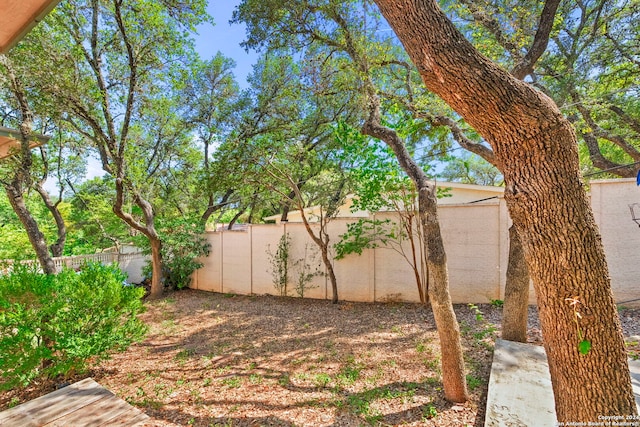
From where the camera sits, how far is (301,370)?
3346mm

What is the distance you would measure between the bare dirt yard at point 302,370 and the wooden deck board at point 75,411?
0.53 metres

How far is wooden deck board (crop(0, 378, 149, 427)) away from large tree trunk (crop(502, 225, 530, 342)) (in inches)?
150

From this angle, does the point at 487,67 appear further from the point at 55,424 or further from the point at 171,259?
the point at 171,259

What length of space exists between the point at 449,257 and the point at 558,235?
14.6ft

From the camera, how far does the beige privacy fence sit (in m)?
4.32

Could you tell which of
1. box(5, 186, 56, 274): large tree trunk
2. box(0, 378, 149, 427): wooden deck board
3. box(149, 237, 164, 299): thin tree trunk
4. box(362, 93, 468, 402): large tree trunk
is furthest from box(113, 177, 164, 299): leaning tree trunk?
box(362, 93, 468, 402): large tree trunk

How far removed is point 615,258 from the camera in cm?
435

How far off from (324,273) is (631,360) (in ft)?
15.8

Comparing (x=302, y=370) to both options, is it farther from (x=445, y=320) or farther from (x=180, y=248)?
(x=180, y=248)

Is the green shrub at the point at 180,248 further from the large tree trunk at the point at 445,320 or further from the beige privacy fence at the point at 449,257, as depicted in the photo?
the large tree trunk at the point at 445,320

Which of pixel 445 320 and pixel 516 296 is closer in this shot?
pixel 445 320

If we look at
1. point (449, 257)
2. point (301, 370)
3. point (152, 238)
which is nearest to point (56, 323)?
point (301, 370)

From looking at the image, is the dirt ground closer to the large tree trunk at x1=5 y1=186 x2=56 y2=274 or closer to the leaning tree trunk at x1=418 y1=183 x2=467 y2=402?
the leaning tree trunk at x1=418 y1=183 x2=467 y2=402

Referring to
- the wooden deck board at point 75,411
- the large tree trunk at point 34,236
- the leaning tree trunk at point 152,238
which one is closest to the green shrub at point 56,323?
the wooden deck board at point 75,411
